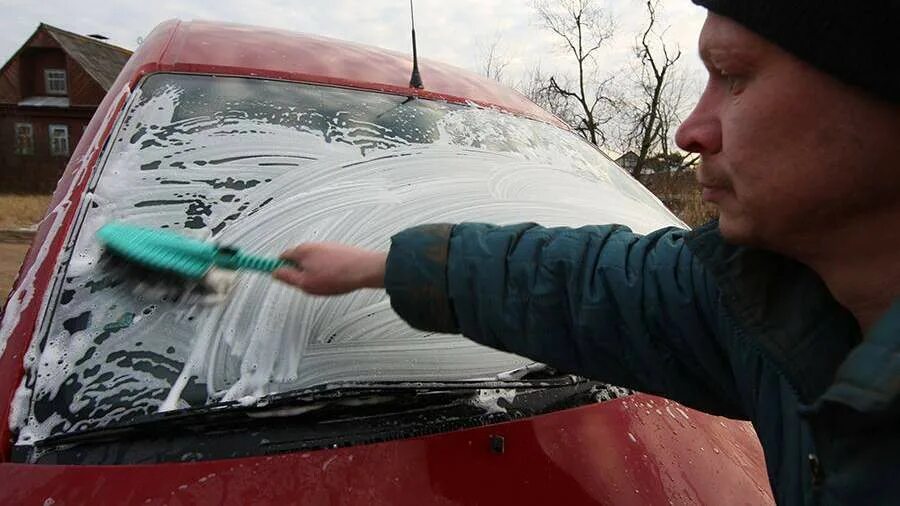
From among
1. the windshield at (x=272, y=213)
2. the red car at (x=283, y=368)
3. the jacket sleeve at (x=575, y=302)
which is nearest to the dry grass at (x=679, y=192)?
the windshield at (x=272, y=213)

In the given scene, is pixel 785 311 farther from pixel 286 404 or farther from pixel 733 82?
pixel 286 404

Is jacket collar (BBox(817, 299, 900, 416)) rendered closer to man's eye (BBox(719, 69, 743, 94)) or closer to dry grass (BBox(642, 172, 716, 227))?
man's eye (BBox(719, 69, 743, 94))

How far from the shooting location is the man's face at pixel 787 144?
728 millimetres

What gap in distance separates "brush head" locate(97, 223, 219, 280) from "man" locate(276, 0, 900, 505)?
16 cm

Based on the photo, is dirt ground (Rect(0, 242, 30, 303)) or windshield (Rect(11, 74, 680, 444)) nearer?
windshield (Rect(11, 74, 680, 444))

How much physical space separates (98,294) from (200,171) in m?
0.40

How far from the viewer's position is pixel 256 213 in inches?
55.6

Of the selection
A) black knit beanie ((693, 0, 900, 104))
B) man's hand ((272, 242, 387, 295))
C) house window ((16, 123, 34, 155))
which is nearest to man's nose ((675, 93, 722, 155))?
black knit beanie ((693, 0, 900, 104))

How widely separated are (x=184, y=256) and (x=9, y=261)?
27.5 ft

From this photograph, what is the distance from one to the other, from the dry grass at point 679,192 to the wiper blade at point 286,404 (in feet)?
43.4

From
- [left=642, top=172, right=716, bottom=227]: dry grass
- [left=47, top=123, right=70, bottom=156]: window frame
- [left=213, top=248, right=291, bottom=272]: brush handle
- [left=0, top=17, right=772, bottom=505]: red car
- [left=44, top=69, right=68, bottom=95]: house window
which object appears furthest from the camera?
[left=44, top=69, right=68, bottom=95]: house window

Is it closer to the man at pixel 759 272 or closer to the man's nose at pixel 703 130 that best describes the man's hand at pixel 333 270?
the man at pixel 759 272

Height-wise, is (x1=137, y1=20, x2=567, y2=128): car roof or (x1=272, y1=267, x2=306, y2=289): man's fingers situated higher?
(x1=137, y1=20, x2=567, y2=128): car roof

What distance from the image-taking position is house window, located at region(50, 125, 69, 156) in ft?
93.7
